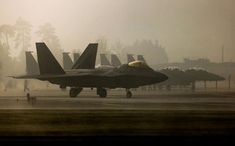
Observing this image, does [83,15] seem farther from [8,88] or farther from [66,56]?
[8,88]

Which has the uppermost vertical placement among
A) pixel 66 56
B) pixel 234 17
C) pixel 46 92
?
pixel 234 17

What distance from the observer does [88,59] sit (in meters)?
43.9

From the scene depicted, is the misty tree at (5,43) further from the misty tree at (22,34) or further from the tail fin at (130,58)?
the tail fin at (130,58)

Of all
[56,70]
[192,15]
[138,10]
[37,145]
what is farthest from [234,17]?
[37,145]

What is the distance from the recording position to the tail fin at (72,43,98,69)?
43341 mm

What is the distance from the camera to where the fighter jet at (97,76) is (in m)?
40.2

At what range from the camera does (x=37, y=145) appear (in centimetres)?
1350

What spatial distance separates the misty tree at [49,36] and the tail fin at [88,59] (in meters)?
2.48

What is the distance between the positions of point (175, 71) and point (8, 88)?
1825cm

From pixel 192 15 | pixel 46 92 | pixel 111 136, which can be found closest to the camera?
pixel 111 136

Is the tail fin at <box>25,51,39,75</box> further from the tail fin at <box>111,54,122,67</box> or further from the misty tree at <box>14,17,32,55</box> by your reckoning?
the tail fin at <box>111,54,122,67</box>

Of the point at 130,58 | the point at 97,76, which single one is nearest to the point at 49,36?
the point at 97,76

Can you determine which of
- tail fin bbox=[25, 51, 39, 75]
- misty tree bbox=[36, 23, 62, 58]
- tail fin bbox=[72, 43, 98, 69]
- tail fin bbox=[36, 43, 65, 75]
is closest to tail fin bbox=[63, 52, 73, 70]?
misty tree bbox=[36, 23, 62, 58]

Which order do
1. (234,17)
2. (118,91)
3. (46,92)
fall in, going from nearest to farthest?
1. (234,17)
2. (118,91)
3. (46,92)
